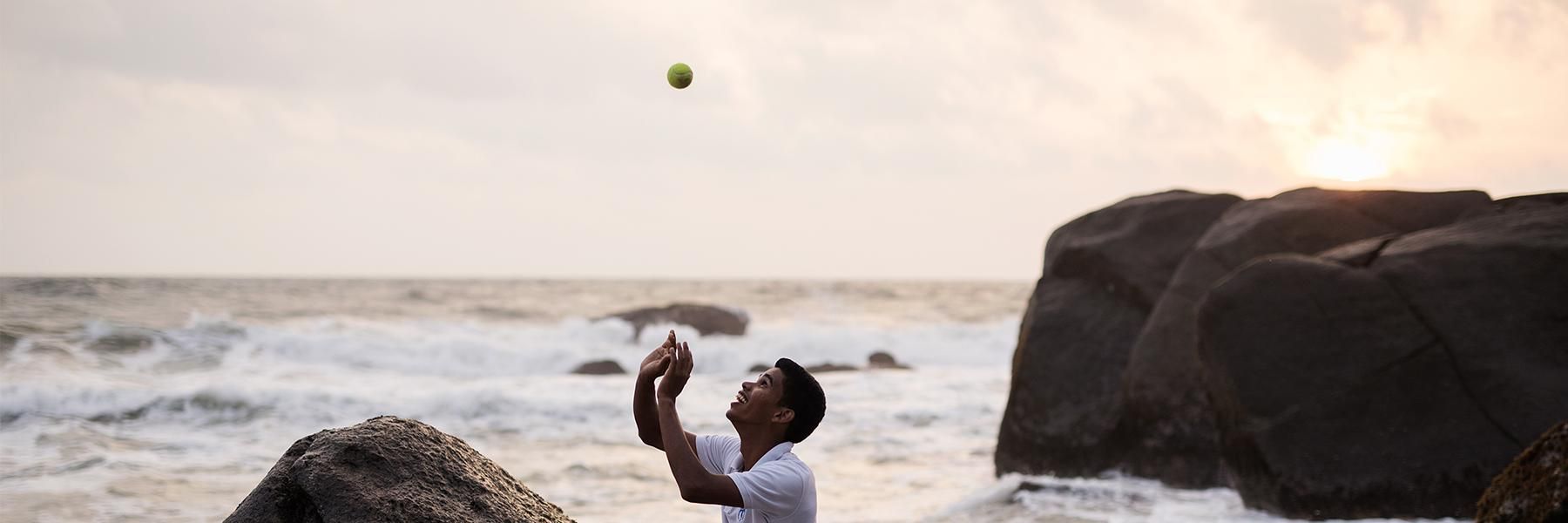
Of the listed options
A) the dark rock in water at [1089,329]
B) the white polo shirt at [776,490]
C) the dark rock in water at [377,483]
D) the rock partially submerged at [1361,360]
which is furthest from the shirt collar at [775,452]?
the dark rock in water at [1089,329]

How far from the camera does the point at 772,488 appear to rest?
126 inches

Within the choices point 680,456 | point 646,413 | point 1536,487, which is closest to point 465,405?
point 646,413

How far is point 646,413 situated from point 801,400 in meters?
0.46

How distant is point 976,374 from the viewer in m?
21.2

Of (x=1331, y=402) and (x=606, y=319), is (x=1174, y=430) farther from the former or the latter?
(x=606, y=319)

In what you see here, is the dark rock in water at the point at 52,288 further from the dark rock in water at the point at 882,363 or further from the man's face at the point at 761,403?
the man's face at the point at 761,403

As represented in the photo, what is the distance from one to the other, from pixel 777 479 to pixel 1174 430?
713 cm

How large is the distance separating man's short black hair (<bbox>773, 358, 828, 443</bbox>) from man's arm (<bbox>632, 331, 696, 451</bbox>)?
28cm

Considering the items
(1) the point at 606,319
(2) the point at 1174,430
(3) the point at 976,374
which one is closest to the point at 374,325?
(1) the point at 606,319

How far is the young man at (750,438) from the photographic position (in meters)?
3.15

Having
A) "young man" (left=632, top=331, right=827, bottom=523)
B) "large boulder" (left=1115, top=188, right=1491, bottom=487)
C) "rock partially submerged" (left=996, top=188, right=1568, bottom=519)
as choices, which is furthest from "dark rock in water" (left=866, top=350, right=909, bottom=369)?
"young man" (left=632, top=331, right=827, bottom=523)

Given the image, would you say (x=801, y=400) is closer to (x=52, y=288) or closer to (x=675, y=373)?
(x=675, y=373)

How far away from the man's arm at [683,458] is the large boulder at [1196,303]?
7.09 m

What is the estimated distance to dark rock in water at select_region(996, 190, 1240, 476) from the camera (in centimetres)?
1029
